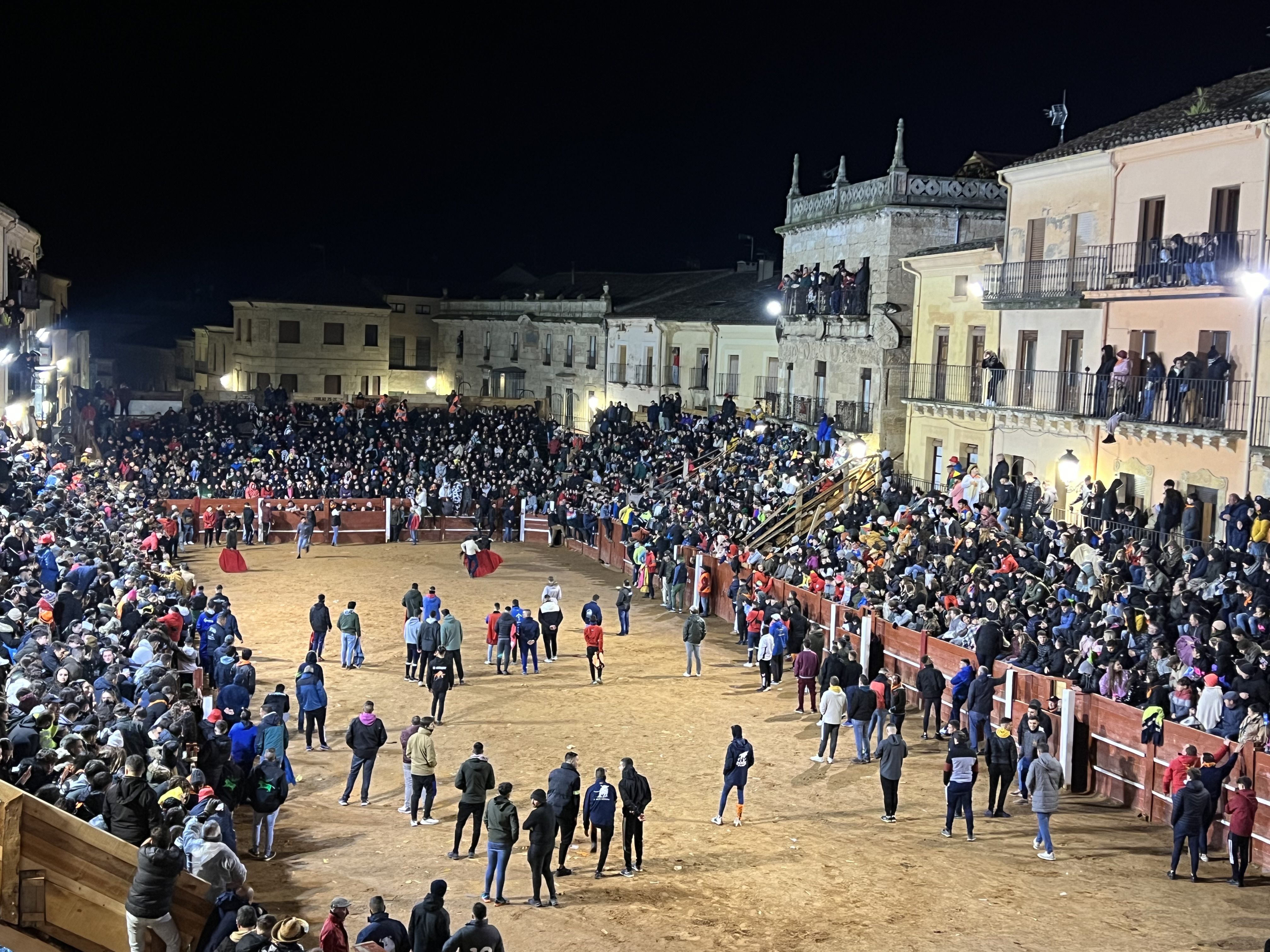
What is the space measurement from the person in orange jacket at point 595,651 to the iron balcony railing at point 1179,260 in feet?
43.7

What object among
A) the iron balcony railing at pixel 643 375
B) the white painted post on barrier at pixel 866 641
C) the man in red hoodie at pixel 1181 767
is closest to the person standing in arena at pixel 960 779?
the man in red hoodie at pixel 1181 767

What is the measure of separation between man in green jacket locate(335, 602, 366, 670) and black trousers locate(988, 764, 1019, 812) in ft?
38.8

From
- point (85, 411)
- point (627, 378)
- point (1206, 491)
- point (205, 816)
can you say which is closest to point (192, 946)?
point (205, 816)

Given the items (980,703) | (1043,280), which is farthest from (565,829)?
(1043,280)

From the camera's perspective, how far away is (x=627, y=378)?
57.7 m

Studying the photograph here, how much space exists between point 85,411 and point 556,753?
3375 centimetres

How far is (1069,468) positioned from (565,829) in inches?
738

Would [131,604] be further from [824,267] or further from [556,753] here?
[824,267]

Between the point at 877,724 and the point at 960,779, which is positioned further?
the point at 877,724

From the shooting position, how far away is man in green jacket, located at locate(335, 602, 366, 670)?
25234 mm

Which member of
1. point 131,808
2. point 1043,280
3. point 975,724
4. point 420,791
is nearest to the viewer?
point 131,808

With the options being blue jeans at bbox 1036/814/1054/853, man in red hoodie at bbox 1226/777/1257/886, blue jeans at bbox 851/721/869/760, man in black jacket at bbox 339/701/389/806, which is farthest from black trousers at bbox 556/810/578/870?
man in red hoodie at bbox 1226/777/1257/886

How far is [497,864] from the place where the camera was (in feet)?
49.2

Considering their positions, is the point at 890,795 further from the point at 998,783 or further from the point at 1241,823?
the point at 1241,823
